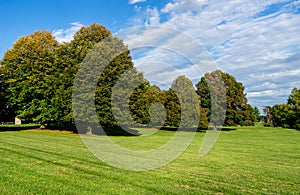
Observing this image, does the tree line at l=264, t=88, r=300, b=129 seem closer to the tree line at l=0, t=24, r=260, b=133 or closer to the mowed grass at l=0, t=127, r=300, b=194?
the tree line at l=0, t=24, r=260, b=133


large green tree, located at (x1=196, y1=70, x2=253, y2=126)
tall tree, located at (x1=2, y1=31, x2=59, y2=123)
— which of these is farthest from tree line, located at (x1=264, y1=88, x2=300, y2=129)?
tall tree, located at (x1=2, y1=31, x2=59, y2=123)

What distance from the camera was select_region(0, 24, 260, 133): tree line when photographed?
28141 mm

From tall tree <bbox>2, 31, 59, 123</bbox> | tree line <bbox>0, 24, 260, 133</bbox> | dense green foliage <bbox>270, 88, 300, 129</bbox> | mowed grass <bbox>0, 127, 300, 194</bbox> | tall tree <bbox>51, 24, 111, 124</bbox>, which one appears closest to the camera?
mowed grass <bbox>0, 127, 300, 194</bbox>

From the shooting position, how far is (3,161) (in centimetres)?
1074

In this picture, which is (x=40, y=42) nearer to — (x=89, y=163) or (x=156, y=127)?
(x=156, y=127)

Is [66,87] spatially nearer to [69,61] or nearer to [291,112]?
[69,61]

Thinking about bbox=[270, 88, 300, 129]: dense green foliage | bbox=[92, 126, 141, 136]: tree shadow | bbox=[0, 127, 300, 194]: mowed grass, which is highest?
bbox=[270, 88, 300, 129]: dense green foliage

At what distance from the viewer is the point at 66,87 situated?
30281 millimetres

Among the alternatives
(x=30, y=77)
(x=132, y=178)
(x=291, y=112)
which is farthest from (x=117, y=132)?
(x=291, y=112)

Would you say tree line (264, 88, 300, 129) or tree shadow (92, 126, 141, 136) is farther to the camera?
tree line (264, 88, 300, 129)

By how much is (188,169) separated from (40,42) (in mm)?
33948

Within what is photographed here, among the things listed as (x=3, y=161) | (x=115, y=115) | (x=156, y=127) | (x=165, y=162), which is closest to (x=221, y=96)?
(x=156, y=127)

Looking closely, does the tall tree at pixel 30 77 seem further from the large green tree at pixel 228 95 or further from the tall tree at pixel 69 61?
the large green tree at pixel 228 95

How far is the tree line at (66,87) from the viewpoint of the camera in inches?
1108
